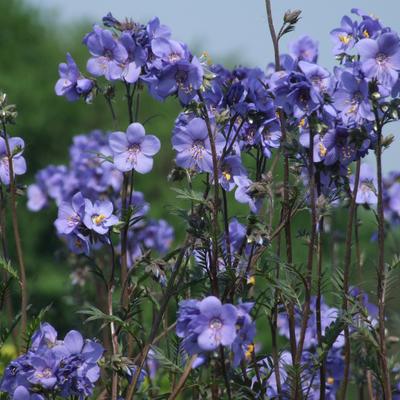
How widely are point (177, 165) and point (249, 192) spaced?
302 mm

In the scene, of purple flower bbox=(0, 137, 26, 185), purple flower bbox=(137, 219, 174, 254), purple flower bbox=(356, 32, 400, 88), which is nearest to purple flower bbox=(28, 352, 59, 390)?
purple flower bbox=(0, 137, 26, 185)

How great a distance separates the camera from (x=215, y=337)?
277 cm

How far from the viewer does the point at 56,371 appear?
314cm

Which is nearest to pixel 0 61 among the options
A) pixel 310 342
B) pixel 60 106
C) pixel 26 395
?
pixel 60 106

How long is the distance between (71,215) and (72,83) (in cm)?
56

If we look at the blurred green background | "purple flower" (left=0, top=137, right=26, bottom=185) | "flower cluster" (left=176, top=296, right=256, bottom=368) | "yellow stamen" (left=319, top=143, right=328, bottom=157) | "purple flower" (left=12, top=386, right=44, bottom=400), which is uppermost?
the blurred green background

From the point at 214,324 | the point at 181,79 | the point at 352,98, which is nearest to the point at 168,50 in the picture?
the point at 181,79

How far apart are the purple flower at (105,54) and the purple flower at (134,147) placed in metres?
0.21

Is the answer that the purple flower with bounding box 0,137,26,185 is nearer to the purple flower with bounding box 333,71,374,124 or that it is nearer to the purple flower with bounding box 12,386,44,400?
the purple flower with bounding box 12,386,44,400

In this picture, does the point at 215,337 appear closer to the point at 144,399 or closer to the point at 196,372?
the point at 196,372

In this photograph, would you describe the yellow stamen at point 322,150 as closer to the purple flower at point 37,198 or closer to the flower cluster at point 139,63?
the flower cluster at point 139,63

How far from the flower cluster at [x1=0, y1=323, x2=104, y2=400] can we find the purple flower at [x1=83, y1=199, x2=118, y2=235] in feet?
1.38

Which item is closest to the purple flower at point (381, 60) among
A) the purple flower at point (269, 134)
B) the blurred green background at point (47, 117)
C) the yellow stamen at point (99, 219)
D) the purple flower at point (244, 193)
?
the purple flower at point (269, 134)

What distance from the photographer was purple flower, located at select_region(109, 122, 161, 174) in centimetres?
365
